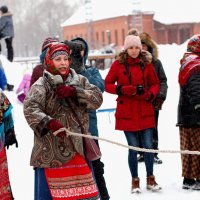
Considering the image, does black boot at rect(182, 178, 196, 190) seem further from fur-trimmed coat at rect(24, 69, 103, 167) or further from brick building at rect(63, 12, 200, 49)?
brick building at rect(63, 12, 200, 49)

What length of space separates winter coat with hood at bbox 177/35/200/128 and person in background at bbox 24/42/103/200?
1236 mm

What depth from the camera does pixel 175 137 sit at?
26.0ft

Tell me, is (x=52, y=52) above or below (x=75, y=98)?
above

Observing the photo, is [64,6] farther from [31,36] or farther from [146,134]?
[146,134]

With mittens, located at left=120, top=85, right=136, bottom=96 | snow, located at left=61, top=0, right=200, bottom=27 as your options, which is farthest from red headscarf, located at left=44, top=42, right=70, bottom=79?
snow, located at left=61, top=0, right=200, bottom=27

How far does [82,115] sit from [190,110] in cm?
155

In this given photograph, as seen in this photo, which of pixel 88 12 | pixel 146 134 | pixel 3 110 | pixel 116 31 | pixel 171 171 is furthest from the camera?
pixel 88 12

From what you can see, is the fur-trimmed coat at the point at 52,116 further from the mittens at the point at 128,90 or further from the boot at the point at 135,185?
the boot at the point at 135,185

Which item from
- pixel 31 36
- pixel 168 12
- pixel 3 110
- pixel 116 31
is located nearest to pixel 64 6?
pixel 31 36

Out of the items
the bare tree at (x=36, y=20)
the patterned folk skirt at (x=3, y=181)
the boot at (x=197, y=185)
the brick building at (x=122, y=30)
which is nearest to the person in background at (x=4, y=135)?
the patterned folk skirt at (x=3, y=181)

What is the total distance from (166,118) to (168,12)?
109 ft

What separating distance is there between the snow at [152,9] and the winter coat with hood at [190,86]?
118 ft

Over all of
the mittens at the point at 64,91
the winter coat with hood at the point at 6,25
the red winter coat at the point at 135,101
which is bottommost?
the red winter coat at the point at 135,101

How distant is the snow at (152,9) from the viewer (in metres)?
40.9
